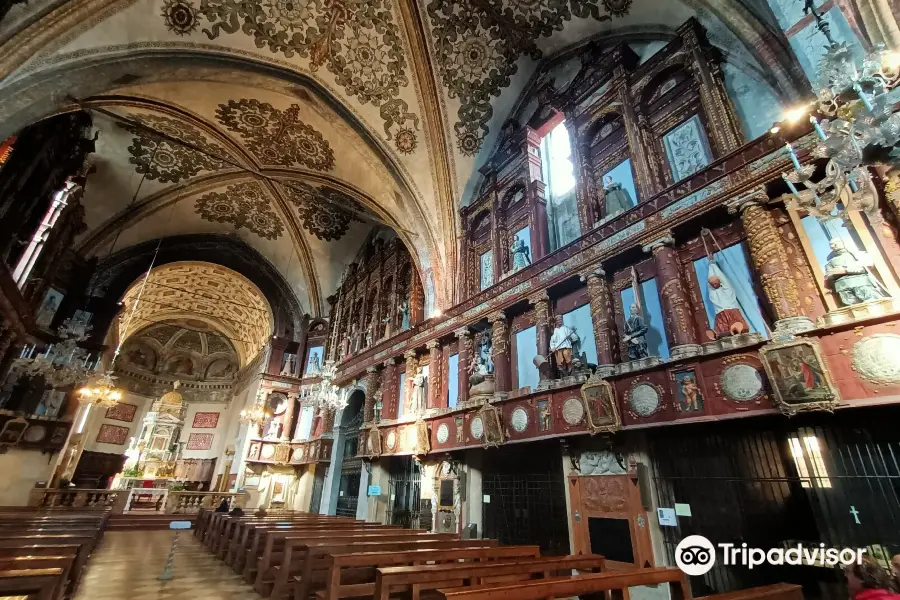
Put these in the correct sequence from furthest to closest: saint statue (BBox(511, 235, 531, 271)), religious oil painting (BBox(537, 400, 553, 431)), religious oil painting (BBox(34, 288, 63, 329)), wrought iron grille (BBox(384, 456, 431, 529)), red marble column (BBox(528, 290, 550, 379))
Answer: religious oil painting (BBox(34, 288, 63, 329)) → wrought iron grille (BBox(384, 456, 431, 529)) → saint statue (BBox(511, 235, 531, 271)) → red marble column (BBox(528, 290, 550, 379)) → religious oil painting (BBox(537, 400, 553, 431))

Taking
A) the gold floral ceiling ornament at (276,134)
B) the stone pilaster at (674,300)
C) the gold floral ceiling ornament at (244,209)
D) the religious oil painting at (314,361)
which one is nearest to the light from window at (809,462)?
the stone pilaster at (674,300)

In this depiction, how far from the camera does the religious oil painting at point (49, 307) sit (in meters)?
13.0

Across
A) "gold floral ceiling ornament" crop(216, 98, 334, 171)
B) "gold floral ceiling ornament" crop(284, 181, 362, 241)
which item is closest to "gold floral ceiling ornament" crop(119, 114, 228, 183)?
"gold floral ceiling ornament" crop(216, 98, 334, 171)

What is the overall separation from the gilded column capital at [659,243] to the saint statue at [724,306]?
763 millimetres

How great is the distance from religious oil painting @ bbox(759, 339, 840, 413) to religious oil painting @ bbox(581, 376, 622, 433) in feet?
6.59

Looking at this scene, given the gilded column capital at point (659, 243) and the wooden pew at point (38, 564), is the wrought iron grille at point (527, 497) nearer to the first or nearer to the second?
the gilded column capital at point (659, 243)

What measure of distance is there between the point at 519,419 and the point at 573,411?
1268mm

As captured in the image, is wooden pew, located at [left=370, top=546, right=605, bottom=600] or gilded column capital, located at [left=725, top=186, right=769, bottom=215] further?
gilded column capital, located at [left=725, top=186, right=769, bottom=215]

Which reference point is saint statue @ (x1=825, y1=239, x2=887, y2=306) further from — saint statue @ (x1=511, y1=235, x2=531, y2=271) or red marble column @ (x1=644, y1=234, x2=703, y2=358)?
saint statue @ (x1=511, y1=235, x2=531, y2=271)

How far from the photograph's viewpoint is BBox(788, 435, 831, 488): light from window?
4637mm

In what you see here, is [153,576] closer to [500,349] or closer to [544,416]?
[544,416]

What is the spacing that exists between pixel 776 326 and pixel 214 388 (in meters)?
29.1

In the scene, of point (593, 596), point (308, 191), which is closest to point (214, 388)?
point (308, 191)

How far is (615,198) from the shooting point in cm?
788
